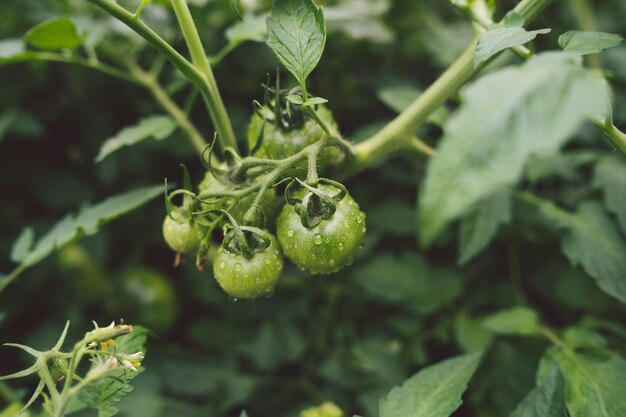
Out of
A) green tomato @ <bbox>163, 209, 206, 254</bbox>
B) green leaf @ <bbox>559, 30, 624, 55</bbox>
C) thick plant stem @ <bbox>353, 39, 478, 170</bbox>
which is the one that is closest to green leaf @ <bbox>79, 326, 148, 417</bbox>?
green tomato @ <bbox>163, 209, 206, 254</bbox>

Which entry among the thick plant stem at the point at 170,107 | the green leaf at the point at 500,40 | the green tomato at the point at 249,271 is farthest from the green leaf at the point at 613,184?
the thick plant stem at the point at 170,107

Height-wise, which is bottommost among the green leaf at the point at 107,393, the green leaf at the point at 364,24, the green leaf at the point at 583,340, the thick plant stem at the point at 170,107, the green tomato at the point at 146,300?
the green tomato at the point at 146,300

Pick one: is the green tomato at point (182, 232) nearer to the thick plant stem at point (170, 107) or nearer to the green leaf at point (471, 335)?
the thick plant stem at point (170, 107)

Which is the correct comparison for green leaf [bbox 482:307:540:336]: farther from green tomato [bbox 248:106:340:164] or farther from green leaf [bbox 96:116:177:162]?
green leaf [bbox 96:116:177:162]

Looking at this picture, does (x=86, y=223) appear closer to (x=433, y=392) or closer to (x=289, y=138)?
(x=289, y=138)

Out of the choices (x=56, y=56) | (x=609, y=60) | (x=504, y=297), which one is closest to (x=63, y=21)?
(x=56, y=56)

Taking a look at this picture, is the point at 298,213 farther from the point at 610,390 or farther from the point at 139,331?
the point at 610,390

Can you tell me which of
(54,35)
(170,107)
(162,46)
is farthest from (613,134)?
(54,35)
